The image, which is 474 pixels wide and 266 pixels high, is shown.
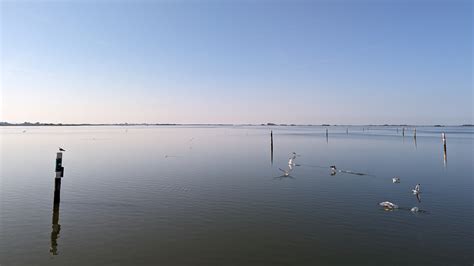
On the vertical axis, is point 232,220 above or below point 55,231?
above

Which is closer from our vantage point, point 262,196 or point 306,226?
point 306,226

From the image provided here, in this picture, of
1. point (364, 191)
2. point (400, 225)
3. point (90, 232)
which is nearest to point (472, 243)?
point (400, 225)

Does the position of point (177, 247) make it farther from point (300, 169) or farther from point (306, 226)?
point (300, 169)

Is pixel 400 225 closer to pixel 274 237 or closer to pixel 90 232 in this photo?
pixel 274 237

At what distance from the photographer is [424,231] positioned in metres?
14.1

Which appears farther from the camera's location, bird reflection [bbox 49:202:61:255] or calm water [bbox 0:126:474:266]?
bird reflection [bbox 49:202:61:255]

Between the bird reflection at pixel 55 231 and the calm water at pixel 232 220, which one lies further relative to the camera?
the bird reflection at pixel 55 231

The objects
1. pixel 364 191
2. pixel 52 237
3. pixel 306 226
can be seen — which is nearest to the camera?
pixel 52 237

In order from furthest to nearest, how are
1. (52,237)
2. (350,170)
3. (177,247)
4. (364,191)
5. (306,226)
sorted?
1. (350,170)
2. (364,191)
3. (306,226)
4. (52,237)
5. (177,247)

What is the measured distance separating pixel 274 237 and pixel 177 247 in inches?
155

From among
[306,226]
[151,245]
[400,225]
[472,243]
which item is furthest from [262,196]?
[472,243]

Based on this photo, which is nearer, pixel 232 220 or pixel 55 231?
pixel 55 231

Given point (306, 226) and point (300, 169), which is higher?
point (300, 169)

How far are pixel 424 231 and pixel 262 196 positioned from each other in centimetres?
936
